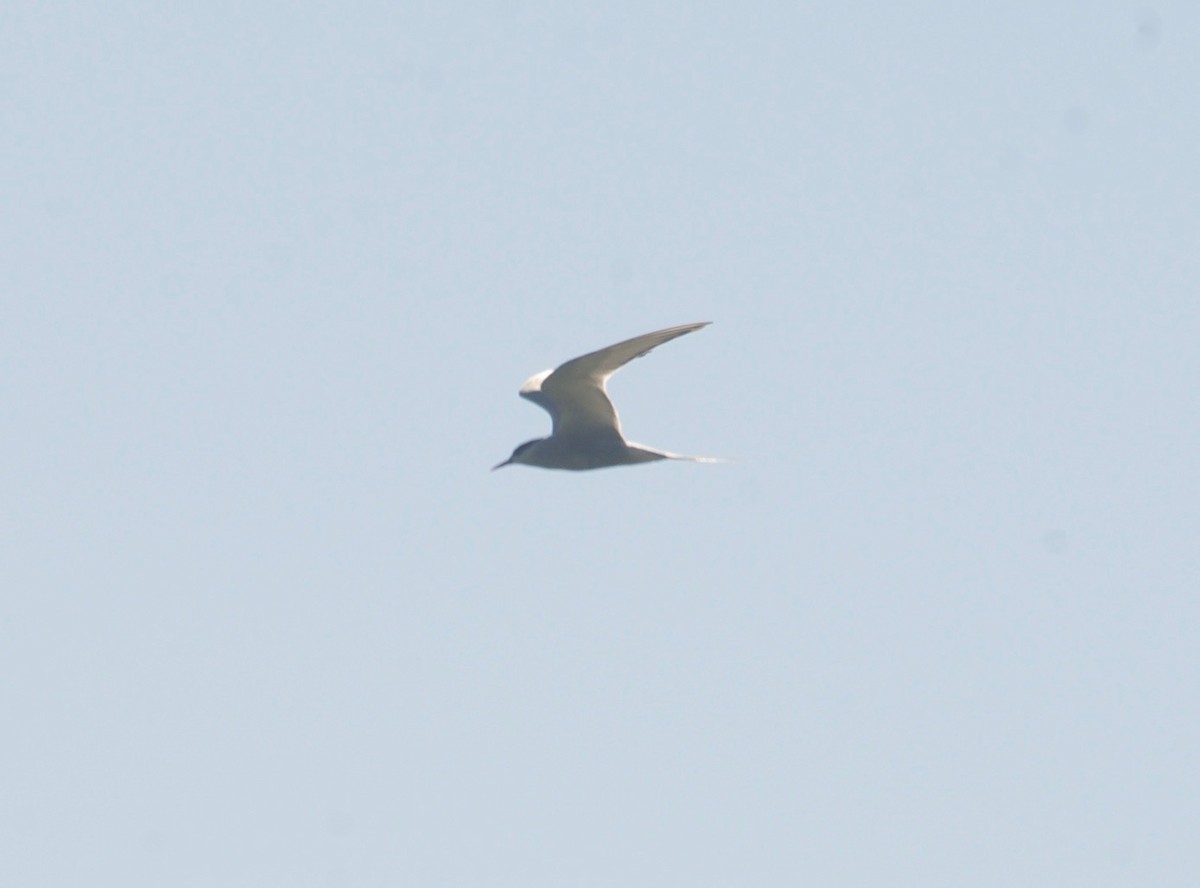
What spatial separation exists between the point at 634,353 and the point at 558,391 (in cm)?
112

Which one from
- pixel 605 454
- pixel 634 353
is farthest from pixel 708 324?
pixel 605 454

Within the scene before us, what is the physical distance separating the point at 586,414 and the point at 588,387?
545mm

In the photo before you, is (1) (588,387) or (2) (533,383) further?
(2) (533,383)

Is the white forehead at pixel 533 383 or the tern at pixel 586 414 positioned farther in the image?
the white forehead at pixel 533 383

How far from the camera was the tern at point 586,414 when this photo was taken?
71.2 feet

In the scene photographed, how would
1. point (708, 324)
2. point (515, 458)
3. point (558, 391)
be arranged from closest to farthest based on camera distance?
point (708, 324), point (558, 391), point (515, 458)

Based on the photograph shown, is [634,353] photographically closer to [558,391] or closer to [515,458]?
[558,391]

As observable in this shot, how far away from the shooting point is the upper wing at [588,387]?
21562mm

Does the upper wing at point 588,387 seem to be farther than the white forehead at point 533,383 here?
No

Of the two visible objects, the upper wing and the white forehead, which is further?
the white forehead

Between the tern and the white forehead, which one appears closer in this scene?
the tern

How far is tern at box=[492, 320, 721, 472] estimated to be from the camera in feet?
71.2

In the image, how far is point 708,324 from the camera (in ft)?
68.6

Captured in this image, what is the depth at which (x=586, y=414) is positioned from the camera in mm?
22688
